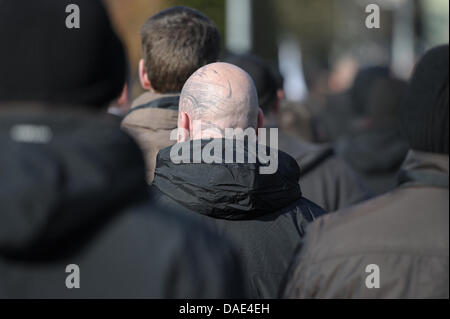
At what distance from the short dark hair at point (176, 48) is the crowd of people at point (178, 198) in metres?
0.53

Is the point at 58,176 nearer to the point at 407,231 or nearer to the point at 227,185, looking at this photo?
the point at 407,231

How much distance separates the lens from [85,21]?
2.00 m

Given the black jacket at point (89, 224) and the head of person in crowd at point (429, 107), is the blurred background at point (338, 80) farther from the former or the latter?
the black jacket at point (89, 224)

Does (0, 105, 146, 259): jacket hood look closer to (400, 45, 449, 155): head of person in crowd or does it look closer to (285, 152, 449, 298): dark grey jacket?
(285, 152, 449, 298): dark grey jacket

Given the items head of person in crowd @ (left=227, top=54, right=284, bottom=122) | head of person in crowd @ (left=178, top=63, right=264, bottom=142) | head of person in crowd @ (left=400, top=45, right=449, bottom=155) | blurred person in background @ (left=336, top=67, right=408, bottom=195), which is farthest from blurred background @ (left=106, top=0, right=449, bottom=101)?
head of person in crowd @ (left=400, top=45, right=449, bottom=155)

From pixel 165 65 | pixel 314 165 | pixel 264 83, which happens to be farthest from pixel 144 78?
pixel 314 165

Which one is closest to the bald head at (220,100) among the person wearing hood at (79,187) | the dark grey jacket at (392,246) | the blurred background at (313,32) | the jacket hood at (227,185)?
the jacket hood at (227,185)

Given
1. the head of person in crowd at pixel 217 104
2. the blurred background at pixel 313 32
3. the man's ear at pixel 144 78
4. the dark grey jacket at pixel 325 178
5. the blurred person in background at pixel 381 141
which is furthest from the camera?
the blurred background at pixel 313 32

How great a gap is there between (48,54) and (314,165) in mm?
3615

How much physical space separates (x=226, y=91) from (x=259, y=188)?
0.45m

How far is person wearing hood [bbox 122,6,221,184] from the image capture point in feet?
13.5

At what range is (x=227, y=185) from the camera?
333cm

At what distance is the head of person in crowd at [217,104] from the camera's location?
3.52m

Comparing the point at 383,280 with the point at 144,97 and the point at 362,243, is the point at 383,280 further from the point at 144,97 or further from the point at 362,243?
the point at 144,97
